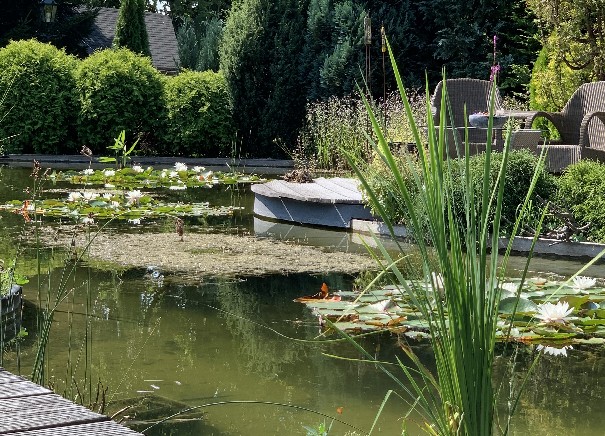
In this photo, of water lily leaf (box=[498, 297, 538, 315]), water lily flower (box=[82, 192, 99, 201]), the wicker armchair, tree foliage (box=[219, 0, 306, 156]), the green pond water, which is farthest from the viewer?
tree foliage (box=[219, 0, 306, 156])

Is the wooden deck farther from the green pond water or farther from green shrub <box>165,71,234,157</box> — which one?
green shrub <box>165,71,234,157</box>

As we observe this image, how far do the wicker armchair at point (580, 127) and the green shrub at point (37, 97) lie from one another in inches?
329

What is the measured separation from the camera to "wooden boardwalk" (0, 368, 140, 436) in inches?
62.9

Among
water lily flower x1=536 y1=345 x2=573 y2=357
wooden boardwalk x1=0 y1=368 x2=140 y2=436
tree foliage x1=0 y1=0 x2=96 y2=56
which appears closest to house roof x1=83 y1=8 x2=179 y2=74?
tree foliage x1=0 y1=0 x2=96 y2=56

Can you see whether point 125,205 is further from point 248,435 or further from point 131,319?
point 248,435

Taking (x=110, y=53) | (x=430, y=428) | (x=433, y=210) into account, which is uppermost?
(x=110, y=53)

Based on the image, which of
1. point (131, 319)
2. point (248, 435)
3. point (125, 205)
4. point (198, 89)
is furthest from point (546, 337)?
point (198, 89)

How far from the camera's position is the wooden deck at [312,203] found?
27.0ft

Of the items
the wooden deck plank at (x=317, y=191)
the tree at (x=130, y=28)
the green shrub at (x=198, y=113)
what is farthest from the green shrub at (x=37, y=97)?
the wooden deck plank at (x=317, y=191)

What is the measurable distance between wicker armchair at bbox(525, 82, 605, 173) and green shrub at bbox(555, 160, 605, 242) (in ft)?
4.23

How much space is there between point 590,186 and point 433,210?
17.2 feet

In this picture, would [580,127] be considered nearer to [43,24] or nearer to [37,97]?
[37,97]

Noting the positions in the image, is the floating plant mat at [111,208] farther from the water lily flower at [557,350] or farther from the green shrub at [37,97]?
the green shrub at [37,97]

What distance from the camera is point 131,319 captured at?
4.80 metres
